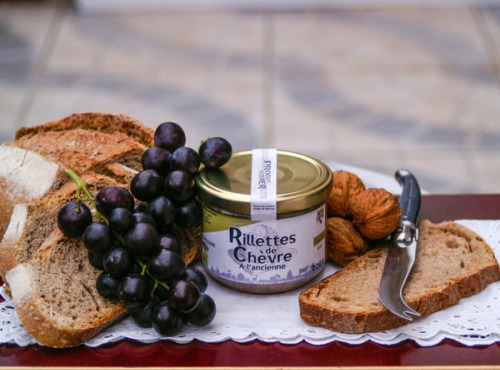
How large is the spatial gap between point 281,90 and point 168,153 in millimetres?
2650

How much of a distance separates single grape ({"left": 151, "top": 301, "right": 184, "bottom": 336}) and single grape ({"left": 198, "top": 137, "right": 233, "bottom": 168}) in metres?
0.29

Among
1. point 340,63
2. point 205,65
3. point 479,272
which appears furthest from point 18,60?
point 479,272

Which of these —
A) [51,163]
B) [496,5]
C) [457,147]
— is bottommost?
[457,147]

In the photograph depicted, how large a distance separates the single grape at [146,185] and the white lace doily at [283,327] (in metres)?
0.22

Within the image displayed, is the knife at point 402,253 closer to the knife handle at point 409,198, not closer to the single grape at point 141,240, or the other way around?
the knife handle at point 409,198

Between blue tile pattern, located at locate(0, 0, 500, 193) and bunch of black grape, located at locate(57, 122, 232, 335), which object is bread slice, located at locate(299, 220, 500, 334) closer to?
bunch of black grape, located at locate(57, 122, 232, 335)

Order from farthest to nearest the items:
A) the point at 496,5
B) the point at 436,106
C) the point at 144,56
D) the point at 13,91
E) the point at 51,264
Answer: the point at 496,5
the point at 144,56
the point at 13,91
the point at 436,106
the point at 51,264

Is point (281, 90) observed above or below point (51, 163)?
below

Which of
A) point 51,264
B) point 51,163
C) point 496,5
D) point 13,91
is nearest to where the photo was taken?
point 51,264

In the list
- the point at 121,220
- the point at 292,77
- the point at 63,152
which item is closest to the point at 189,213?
the point at 121,220

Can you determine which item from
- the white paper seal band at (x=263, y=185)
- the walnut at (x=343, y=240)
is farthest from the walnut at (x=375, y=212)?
the white paper seal band at (x=263, y=185)

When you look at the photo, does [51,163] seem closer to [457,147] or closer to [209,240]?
[209,240]

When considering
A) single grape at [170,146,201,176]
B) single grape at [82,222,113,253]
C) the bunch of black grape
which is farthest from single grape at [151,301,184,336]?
single grape at [170,146,201,176]

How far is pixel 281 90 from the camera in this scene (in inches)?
152
